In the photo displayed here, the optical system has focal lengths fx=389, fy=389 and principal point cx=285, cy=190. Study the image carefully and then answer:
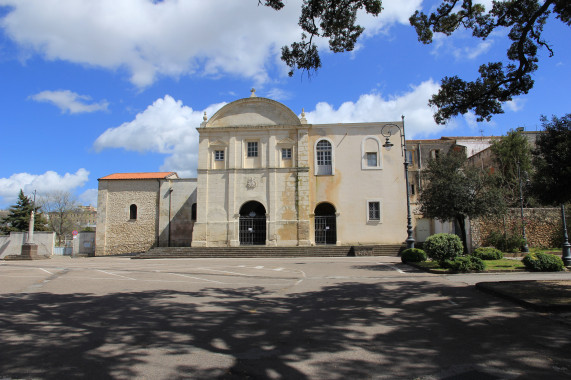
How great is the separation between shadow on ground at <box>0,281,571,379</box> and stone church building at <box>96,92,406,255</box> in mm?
22871

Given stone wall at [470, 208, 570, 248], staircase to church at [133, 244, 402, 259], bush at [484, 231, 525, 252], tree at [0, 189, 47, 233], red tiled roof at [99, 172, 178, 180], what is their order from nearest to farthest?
1. bush at [484, 231, 525, 252]
2. stone wall at [470, 208, 570, 248]
3. staircase to church at [133, 244, 402, 259]
4. red tiled roof at [99, 172, 178, 180]
5. tree at [0, 189, 47, 233]

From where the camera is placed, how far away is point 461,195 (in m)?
19.3

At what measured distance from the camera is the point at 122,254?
35.4 meters

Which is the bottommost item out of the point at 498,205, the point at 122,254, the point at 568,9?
the point at 122,254

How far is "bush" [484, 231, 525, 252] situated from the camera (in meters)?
23.5

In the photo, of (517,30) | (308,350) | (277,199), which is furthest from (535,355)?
(277,199)

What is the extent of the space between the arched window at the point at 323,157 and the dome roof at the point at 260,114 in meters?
2.82

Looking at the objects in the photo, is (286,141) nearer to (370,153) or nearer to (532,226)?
(370,153)

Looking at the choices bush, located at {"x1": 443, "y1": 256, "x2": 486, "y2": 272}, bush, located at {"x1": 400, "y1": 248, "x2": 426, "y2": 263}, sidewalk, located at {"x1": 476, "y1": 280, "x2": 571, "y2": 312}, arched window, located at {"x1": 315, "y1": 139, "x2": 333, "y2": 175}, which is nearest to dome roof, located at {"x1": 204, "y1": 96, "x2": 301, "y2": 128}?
arched window, located at {"x1": 315, "y1": 139, "x2": 333, "y2": 175}

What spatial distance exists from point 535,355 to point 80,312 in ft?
25.1

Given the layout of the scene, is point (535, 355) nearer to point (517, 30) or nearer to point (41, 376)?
point (41, 376)

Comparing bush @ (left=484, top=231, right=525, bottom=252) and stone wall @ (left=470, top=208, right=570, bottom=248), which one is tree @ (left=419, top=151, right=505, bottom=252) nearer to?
bush @ (left=484, top=231, right=525, bottom=252)

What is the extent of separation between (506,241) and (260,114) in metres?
20.6

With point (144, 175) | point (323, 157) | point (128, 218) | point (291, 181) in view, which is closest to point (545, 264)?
point (291, 181)
